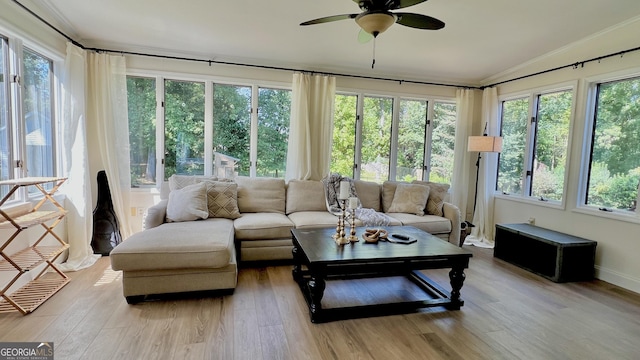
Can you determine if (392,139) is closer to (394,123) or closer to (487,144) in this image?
(394,123)

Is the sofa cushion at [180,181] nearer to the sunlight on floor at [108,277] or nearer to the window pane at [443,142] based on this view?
the sunlight on floor at [108,277]

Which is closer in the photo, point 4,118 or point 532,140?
point 4,118

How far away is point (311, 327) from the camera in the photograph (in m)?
2.14

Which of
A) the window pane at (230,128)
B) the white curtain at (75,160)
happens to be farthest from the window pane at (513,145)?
the white curtain at (75,160)

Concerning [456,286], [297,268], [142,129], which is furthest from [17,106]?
[456,286]

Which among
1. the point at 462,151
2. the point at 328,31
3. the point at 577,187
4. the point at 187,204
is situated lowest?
the point at 187,204

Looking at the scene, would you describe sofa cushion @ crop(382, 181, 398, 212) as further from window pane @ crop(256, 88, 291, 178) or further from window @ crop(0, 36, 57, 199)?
window @ crop(0, 36, 57, 199)

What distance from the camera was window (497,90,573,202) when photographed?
374 cm

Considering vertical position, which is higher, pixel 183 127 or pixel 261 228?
pixel 183 127

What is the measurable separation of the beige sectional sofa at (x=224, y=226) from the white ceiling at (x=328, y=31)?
5.30ft

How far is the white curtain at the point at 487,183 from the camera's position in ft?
15.0

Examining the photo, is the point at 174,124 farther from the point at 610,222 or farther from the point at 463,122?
the point at 610,222

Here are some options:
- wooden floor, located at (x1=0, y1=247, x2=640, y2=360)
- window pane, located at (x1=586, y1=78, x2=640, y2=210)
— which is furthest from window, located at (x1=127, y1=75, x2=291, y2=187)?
window pane, located at (x1=586, y1=78, x2=640, y2=210)

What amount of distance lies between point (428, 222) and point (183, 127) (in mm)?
3339
